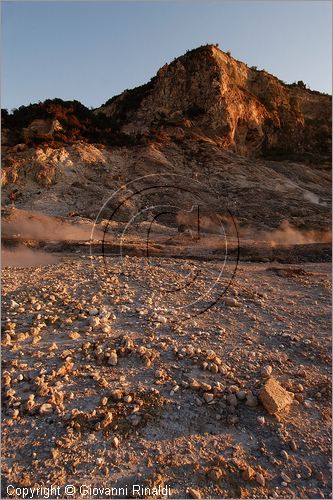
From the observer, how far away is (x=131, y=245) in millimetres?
15477

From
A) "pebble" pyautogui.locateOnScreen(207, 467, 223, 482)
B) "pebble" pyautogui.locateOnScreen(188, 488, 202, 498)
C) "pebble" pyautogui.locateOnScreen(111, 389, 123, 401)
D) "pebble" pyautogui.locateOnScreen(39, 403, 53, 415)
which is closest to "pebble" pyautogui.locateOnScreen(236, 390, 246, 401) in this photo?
"pebble" pyautogui.locateOnScreen(207, 467, 223, 482)

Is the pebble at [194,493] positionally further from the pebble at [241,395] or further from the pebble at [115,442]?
the pebble at [241,395]

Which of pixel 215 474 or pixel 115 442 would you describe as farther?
pixel 115 442

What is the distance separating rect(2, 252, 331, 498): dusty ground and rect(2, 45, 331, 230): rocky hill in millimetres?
14883

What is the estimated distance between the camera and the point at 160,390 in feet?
18.5

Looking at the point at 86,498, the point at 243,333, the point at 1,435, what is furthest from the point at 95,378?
the point at 243,333

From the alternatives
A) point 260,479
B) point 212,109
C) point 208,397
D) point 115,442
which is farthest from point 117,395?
point 212,109

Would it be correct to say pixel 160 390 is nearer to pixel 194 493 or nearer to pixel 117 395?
pixel 117 395

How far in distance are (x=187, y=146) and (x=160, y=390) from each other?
31.7 metres

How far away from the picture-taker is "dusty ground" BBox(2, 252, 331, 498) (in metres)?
4.36

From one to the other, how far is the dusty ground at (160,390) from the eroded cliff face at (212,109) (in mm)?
32267

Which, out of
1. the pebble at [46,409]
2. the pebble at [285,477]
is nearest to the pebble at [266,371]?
the pebble at [285,477]
